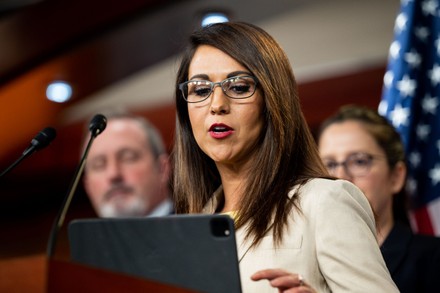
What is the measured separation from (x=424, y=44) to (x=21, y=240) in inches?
173

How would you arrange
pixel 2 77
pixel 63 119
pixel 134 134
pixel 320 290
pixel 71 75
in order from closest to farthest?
pixel 320 290 → pixel 134 134 → pixel 2 77 → pixel 71 75 → pixel 63 119

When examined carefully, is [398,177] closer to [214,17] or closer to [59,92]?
[214,17]

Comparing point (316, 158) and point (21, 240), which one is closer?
point (316, 158)

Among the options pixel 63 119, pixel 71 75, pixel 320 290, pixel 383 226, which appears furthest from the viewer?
pixel 63 119

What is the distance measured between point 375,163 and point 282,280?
4.58ft

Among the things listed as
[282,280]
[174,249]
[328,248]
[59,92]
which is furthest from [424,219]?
[59,92]

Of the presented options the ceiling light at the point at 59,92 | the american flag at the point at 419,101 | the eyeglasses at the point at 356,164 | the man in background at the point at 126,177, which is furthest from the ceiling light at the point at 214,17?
the eyeglasses at the point at 356,164

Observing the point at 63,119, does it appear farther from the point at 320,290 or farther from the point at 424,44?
the point at 320,290

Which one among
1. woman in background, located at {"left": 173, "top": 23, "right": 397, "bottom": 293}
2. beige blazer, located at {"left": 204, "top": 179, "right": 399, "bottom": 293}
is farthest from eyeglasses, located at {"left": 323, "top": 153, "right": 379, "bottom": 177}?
beige blazer, located at {"left": 204, "top": 179, "right": 399, "bottom": 293}

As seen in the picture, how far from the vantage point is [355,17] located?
5.38m

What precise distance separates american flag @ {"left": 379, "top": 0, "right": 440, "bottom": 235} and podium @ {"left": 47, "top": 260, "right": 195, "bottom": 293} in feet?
6.57

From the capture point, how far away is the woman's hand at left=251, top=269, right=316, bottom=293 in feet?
3.93

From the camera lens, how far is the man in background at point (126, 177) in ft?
10.4

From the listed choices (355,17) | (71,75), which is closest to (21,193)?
(71,75)
